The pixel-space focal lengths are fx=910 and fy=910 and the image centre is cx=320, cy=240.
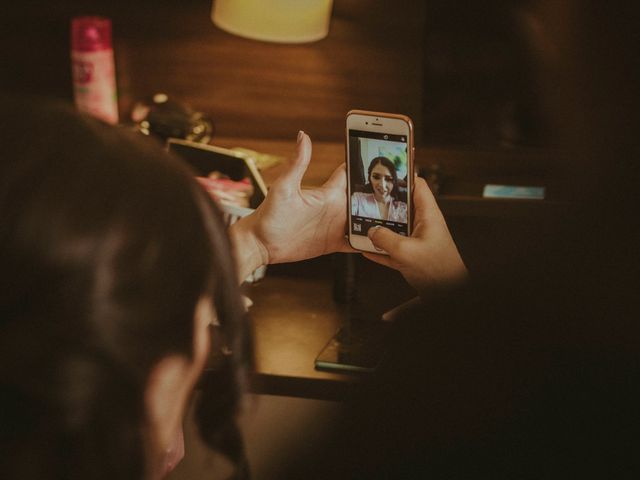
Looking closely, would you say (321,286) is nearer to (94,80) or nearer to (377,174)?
(377,174)

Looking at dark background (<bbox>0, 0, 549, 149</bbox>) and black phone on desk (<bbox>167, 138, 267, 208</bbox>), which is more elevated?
dark background (<bbox>0, 0, 549, 149</bbox>)

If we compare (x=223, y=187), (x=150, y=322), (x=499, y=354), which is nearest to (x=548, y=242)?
(x=499, y=354)

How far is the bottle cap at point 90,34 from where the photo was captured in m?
1.97

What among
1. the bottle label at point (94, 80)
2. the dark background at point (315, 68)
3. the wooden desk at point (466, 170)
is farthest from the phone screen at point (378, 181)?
the bottle label at point (94, 80)

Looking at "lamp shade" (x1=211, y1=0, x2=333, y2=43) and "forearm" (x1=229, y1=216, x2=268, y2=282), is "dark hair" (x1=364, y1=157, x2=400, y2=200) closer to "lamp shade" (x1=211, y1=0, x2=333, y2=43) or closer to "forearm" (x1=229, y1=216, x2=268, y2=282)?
"forearm" (x1=229, y1=216, x2=268, y2=282)

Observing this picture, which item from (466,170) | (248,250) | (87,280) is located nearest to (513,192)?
Answer: (466,170)

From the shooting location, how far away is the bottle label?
199cm

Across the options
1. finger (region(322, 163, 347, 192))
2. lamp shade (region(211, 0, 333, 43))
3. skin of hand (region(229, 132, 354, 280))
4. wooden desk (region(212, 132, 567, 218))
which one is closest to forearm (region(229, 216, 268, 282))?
skin of hand (region(229, 132, 354, 280))

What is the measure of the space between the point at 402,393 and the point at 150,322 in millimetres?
176

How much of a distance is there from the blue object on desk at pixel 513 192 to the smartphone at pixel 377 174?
0.38 m

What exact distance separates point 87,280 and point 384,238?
2.42ft

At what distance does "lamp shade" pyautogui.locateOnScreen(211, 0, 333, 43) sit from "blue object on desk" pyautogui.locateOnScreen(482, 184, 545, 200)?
48 cm

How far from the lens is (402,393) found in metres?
0.53

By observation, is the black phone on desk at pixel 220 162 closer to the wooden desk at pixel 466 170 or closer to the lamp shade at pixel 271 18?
the wooden desk at pixel 466 170
